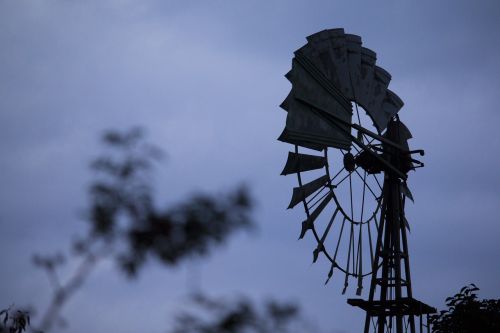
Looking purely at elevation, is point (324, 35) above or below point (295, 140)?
above

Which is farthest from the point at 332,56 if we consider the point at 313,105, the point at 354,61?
the point at 313,105

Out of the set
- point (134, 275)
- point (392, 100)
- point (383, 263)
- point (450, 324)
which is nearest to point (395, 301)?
point (383, 263)

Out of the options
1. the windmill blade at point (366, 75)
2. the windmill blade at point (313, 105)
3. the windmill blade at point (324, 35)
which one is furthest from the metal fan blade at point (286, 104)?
the windmill blade at point (366, 75)

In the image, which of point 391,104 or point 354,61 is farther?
point 391,104

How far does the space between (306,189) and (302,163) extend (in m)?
0.46

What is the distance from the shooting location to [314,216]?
476 inches

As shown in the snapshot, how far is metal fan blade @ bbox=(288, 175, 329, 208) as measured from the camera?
11859mm

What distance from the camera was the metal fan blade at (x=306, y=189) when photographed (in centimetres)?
1186

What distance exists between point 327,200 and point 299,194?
0.86 meters

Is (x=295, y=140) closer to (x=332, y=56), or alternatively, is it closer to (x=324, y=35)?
(x=332, y=56)

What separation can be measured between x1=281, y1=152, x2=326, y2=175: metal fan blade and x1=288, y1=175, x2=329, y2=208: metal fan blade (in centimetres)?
26

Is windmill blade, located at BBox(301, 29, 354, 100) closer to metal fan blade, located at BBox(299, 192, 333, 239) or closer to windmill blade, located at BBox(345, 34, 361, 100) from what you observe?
windmill blade, located at BBox(345, 34, 361, 100)

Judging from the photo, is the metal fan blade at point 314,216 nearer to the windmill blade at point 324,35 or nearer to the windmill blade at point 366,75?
the windmill blade at point 366,75

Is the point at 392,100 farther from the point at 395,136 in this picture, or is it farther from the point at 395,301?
the point at 395,301
